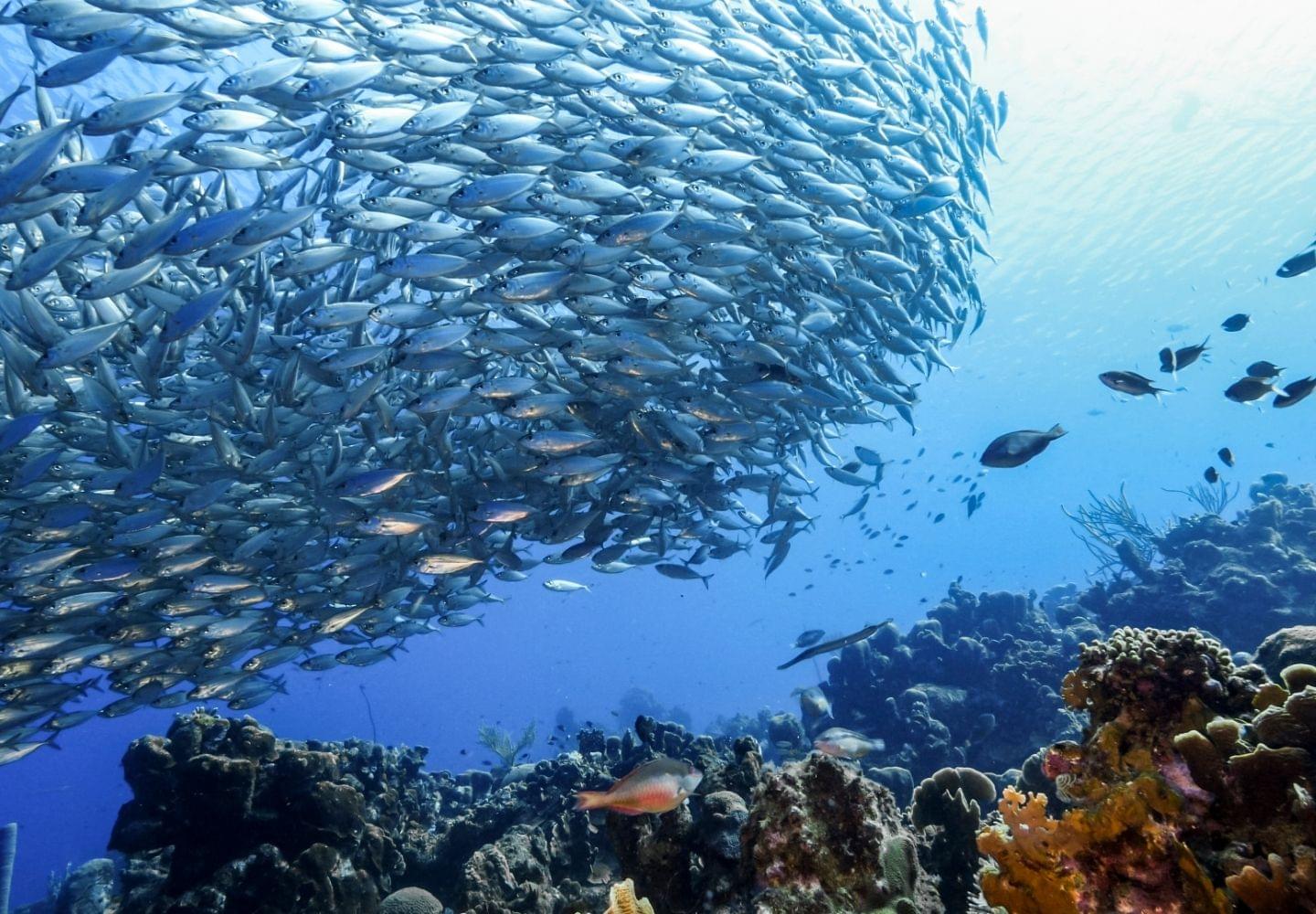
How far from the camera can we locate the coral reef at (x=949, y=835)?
3.87 m

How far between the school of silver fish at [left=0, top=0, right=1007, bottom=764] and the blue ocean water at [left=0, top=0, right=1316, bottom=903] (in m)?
7.25

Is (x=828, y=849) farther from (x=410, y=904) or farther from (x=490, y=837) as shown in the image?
(x=490, y=837)

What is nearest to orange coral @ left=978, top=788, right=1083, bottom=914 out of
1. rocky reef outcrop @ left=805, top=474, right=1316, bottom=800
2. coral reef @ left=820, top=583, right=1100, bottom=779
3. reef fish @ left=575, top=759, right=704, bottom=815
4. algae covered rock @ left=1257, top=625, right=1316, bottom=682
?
reef fish @ left=575, top=759, right=704, bottom=815

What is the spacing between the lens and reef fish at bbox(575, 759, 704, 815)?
377cm

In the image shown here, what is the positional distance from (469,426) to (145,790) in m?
5.45

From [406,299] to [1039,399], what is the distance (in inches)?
3051

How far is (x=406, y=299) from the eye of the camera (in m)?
7.49

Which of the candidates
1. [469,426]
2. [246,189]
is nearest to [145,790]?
[469,426]

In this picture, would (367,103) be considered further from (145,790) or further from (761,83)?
(145,790)

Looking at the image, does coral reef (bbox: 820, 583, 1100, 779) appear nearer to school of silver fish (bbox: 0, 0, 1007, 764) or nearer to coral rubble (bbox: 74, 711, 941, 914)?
coral rubble (bbox: 74, 711, 941, 914)

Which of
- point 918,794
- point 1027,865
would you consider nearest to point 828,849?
point 1027,865

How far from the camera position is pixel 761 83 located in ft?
26.9

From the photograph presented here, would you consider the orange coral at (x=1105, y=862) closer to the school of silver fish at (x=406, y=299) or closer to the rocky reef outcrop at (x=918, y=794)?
the rocky reef outcrop at (x=918, y=794)

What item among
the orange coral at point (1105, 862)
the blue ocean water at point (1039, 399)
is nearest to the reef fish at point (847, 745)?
the orange coral at point (1105, 862)
